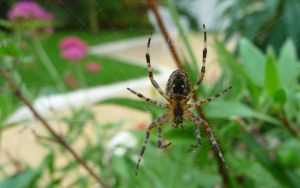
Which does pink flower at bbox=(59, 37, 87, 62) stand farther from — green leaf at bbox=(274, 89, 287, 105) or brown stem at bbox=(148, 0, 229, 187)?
green leaf at bbox=(274, 89, 287, 105)

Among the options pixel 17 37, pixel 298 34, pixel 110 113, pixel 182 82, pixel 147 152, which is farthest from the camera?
pixel 110 113

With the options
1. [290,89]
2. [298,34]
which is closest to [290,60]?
[290,89]

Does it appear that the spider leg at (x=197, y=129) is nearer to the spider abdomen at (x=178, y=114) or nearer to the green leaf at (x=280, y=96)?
the spider abdomen at (x=178, y=114)

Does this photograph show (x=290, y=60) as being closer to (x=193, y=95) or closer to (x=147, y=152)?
(x=193, y=95)

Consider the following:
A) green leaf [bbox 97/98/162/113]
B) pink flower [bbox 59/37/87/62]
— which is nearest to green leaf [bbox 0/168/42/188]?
green leaf [bbox 97/98/162/113]

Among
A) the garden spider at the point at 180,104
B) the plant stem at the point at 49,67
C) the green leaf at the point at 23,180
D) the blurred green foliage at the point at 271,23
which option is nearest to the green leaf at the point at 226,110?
the garden spider at the point at 180,104
